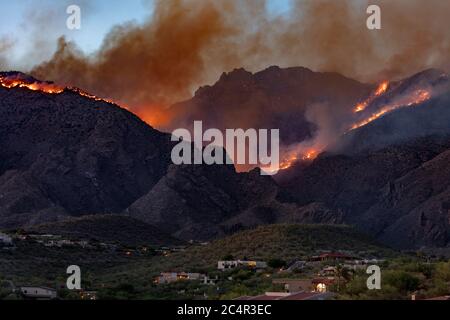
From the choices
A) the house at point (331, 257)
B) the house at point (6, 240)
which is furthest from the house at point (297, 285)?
→ the house at point (6, 240)

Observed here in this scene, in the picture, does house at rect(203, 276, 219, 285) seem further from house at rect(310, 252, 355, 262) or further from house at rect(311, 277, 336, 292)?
house at rect(311, 277, 336, 292)

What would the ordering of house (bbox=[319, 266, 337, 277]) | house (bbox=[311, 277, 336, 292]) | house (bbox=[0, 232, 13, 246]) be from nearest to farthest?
house (bbox=[311, 277, 336, 292]), house (bbox=[319, 266, 337, 277]), house (bbox=[0, 232, 13, 246])

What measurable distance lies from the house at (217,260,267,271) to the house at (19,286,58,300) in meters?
29.7

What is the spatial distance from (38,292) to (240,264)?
3346cm

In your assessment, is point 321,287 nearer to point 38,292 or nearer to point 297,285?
point 297,285

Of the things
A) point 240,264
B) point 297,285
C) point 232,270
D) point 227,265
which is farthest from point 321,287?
point 227,265

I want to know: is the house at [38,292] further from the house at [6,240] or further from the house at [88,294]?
the house at [6,240]

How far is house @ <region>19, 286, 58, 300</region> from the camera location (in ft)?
250

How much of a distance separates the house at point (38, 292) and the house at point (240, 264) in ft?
97.3

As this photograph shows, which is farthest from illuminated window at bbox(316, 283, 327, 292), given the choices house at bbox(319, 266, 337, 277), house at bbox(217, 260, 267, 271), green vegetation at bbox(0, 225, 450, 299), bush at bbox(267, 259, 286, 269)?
bush at bbox(267, 259, 286, 269)

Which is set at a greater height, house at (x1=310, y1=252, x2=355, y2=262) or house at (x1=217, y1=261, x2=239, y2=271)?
house at (x1=310, y1=252, x2=355, y2=262)

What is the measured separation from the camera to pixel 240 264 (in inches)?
4323
